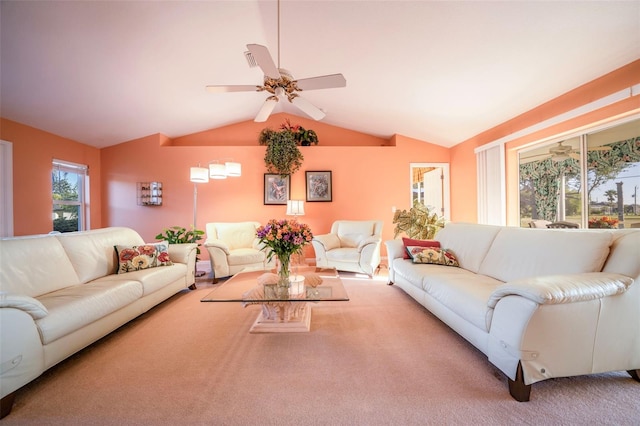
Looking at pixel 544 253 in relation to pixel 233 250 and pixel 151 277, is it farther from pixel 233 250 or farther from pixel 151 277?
pixel 233 250

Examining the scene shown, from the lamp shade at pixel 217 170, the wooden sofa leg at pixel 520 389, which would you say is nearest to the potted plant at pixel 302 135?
the lamp shade at pixel 217 170

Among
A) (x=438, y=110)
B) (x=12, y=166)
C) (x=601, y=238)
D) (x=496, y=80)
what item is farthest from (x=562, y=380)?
(x=12, y=166)

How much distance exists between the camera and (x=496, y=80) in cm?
283

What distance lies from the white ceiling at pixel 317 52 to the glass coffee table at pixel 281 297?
2.57 metres

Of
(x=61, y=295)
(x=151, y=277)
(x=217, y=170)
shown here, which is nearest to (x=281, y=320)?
(x=151, y=277)

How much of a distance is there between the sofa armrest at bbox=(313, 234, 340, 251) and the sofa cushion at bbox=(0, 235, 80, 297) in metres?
2.75

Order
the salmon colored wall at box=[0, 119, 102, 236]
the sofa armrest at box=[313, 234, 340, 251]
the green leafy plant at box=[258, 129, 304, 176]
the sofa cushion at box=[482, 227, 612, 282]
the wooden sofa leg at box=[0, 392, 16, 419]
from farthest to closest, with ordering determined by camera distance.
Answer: the green leafy plant at box=[258, 129, 304, 176] → the sofa armrest at box=[313, 234, 340, 251] → the salmon colored wall at box=[0, 119, 102, 236] → the sofa cushion at box=[482, 227, 612, 282] → the wooden sofa leg at box=[0, 392, 16, 419]

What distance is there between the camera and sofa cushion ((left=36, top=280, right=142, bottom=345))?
1494 mm

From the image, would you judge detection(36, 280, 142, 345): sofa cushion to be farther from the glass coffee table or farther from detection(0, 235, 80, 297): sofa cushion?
the glass coffee table

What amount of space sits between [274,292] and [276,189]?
3159 mm

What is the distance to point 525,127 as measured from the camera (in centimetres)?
333

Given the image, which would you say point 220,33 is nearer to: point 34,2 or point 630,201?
point 34,2

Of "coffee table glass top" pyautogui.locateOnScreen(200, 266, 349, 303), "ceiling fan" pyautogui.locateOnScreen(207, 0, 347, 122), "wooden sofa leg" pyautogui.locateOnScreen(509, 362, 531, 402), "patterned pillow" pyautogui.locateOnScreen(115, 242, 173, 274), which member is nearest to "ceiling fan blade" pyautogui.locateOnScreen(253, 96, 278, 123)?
"ceiling fan" pyautogui.locateOnScreen(207, 0, 347, 122)

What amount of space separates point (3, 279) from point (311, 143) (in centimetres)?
432
